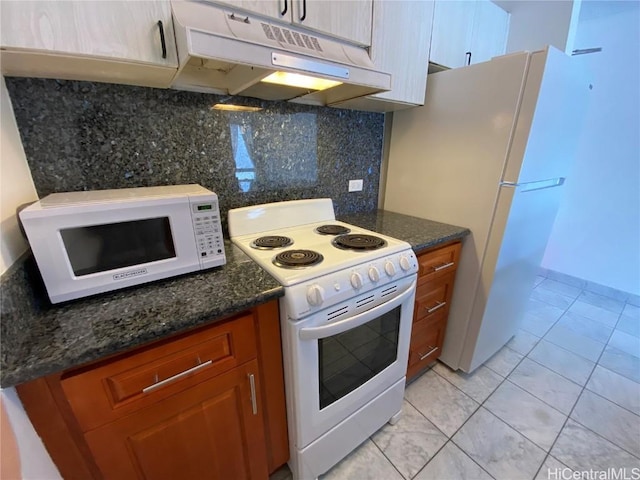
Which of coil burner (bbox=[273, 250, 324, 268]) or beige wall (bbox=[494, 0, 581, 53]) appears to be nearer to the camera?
coil burner (bbox=[273, 250, 324, 268])

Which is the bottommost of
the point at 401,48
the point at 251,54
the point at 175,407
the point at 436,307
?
the point at 436,307

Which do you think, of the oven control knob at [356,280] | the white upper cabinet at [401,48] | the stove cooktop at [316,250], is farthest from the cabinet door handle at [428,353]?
the white upper cabinet at [401,48]

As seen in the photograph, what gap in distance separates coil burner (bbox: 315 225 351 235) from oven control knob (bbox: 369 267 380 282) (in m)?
0.39

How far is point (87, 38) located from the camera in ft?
2.21

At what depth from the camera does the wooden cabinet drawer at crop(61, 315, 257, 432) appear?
0.61 meters

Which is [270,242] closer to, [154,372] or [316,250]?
[316,250]

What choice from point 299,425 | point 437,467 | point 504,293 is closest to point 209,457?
point 299,425

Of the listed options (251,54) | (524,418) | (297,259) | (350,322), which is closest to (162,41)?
(251,54)

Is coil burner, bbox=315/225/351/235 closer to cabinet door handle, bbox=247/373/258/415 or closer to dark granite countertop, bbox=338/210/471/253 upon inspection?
dark granite countertop, bbox=338/210/471/253

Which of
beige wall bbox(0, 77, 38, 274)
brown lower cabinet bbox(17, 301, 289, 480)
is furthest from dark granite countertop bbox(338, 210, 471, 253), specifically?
beige wall bbox(0, 77, 38, 274)

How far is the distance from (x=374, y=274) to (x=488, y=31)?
1.70m

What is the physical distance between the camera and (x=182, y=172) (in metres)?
1.15

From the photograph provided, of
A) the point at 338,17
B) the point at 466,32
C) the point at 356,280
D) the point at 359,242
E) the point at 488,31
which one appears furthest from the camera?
the point at 488,31

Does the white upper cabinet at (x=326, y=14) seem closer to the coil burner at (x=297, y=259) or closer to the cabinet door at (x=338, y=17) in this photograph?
the cabinet door at (x=338, y=17)
